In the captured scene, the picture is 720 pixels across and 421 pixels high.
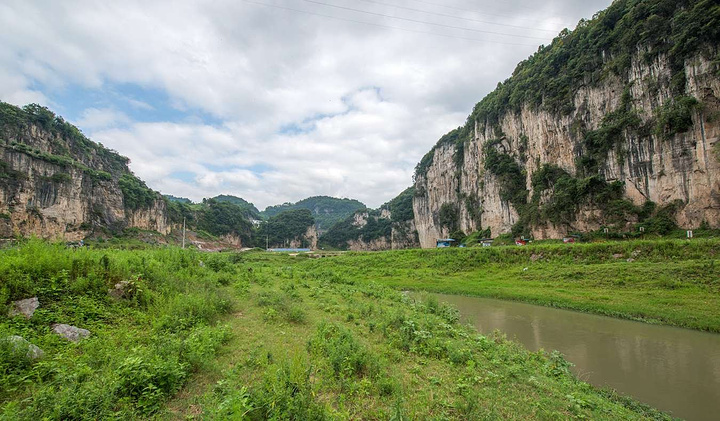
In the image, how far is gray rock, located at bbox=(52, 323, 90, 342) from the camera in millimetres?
4875

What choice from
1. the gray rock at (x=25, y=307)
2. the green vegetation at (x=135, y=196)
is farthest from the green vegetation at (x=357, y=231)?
the gray rock at (x=25, y=307)

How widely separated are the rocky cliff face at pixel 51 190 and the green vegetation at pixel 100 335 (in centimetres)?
4362

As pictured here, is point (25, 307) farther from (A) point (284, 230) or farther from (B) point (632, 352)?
(A) point (284, 230)

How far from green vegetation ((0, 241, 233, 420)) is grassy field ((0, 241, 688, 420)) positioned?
0.07 ft

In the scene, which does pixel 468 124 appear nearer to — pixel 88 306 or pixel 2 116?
pixel 88 306

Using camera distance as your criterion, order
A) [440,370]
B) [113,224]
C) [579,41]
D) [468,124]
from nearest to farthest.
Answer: [440,370] < [579,41] < [113,224] < [468,124]

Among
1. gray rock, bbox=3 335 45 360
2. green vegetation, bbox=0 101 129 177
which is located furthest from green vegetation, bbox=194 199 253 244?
gray rock, bbox=3 335 45 360

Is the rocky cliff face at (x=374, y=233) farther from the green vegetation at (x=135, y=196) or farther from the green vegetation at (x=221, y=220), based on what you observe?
the green vegetation at (x=135, y=196)

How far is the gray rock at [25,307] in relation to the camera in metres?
5.11

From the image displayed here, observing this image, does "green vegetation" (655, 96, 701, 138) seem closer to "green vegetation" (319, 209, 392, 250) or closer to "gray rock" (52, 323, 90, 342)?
"gray rock" (52, 323, 90, 342)

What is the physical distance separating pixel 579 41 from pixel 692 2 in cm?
1256

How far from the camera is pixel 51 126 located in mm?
54250

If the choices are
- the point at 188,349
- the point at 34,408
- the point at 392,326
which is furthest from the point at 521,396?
the point at 34,408

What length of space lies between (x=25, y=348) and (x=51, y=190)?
55.5 meters
